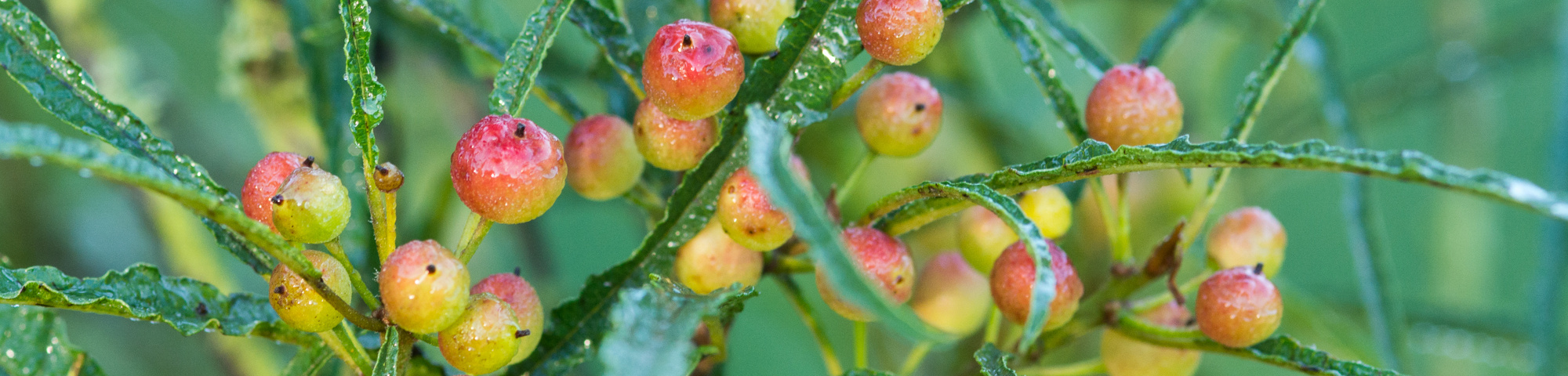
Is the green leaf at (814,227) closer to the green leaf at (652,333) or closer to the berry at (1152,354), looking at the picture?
the green leaf at (652,333)

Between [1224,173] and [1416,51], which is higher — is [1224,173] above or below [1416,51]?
below

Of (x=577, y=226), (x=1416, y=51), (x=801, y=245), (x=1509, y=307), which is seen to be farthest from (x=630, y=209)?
(x=1509, y=307)

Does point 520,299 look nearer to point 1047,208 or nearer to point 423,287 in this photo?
point 423,287

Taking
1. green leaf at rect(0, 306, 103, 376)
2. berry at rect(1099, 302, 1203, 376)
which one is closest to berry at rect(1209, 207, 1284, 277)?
berry at rect(1099, 302, 1203, 376)

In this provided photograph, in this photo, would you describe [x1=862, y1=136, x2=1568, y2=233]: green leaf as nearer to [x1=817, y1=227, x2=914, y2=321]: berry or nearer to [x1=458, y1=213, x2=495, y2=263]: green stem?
[x1=817, y1=227, x2=914, y2=321]: berry

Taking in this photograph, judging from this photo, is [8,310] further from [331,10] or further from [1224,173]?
[1224,173]
